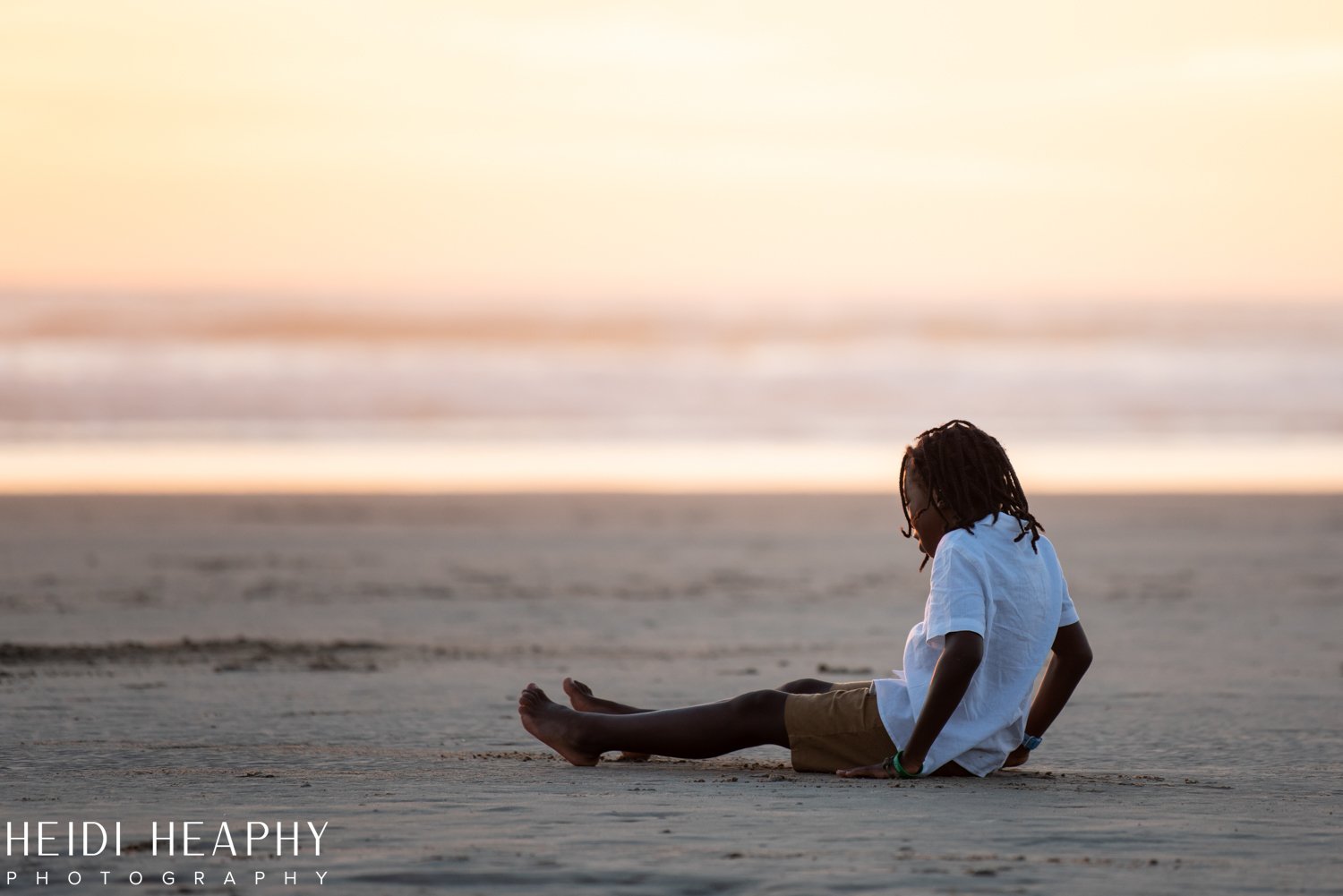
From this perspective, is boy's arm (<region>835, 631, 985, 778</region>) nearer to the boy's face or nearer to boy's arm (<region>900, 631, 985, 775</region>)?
boy's arm (<region>900, 631, 985, 775</region>)

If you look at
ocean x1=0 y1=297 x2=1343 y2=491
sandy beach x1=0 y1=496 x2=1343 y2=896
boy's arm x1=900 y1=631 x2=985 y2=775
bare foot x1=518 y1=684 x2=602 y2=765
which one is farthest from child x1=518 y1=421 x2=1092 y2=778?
ocean x1=0 y1=297 x2=1343 y2=491

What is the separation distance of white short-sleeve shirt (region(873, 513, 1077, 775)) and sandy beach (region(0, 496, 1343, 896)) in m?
0.19

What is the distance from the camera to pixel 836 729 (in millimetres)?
4895

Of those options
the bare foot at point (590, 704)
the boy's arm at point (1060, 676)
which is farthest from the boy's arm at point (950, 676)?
the bare foot at point (590, 704)

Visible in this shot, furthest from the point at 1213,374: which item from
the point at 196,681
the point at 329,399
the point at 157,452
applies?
the point at 196,681

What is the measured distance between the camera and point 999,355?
40.3 m

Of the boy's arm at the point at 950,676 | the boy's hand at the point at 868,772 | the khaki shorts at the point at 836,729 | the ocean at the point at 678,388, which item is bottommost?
the boy's hand at the point at 868,772

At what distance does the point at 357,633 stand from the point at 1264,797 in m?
5.54

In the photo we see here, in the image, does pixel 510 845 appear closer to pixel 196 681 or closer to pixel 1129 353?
pixel 196 681

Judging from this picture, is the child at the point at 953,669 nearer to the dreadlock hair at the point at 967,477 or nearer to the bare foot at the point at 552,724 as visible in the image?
the dreadlock hair at the point at 967,477

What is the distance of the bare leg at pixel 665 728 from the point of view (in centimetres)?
496

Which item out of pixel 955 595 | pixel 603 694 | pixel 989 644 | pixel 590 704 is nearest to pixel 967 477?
pixel 955 595

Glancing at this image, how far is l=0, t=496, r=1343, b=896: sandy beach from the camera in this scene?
379 centimetres

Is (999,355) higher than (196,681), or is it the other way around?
(999,355)
